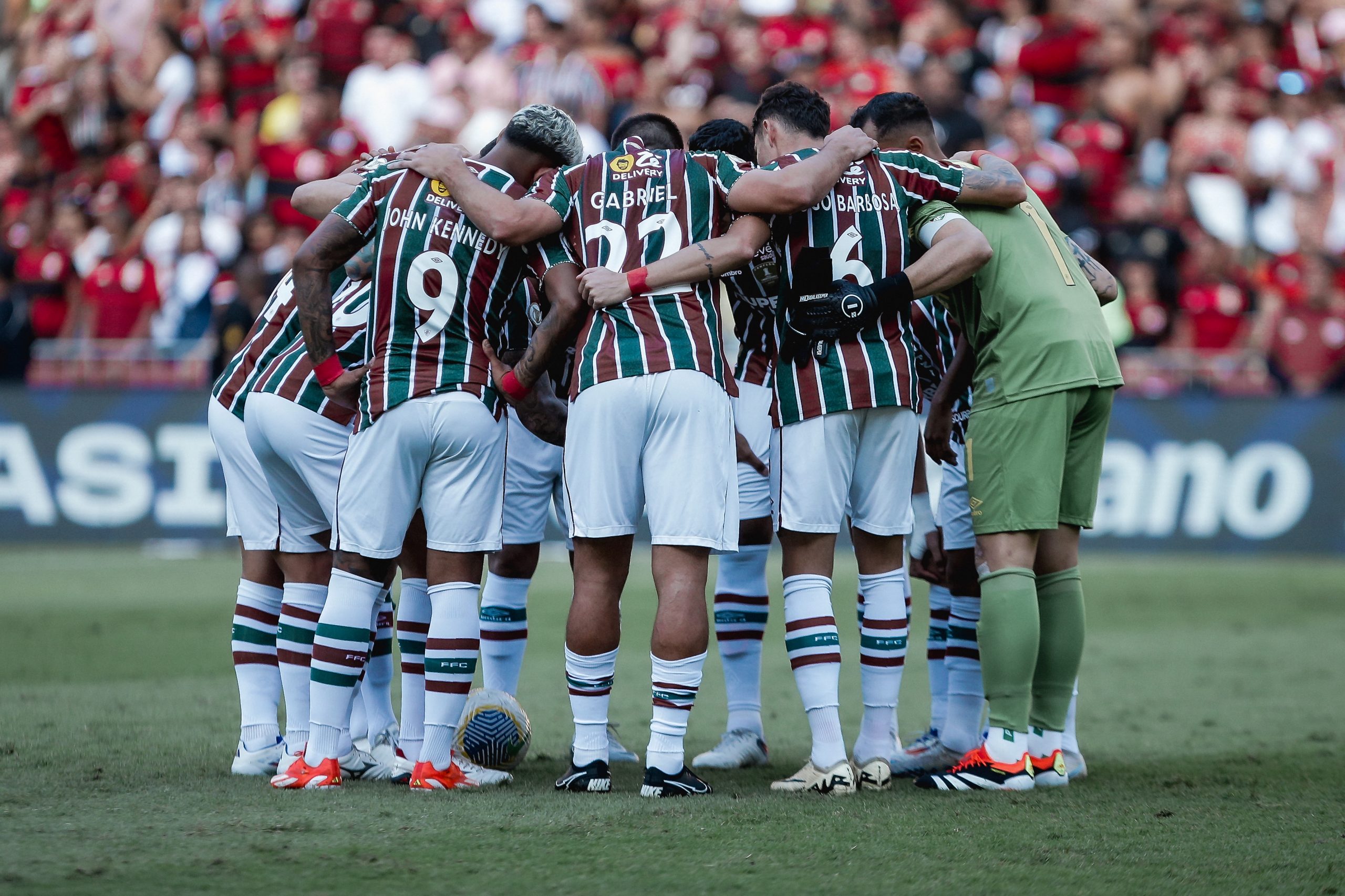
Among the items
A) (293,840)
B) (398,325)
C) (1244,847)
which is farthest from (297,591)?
(1244,847)

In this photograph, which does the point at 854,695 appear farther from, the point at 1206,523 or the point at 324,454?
the point at 1206,523

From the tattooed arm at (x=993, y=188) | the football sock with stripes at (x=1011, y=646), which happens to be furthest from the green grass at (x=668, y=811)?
the tattooed arm at (x=993, y=188)

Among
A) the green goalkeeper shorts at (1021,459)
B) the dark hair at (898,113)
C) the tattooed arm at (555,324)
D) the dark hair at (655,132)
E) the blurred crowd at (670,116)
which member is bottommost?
the green goalkeeper shorts at (1021,459)

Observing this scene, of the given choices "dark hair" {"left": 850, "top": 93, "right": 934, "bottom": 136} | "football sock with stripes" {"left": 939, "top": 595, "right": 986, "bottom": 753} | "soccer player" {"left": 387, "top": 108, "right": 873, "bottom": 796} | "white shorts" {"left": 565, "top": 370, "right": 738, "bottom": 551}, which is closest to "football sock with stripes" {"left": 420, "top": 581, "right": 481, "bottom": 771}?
"soccer player" {"left": 387, "top": 108, "right": 873, "bottom": 796}

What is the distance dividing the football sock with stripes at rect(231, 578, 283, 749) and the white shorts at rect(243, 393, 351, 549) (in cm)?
47

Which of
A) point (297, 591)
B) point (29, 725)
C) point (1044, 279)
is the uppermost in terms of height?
point (1044, 279)

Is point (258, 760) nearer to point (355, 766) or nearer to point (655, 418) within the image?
point (355, 766)

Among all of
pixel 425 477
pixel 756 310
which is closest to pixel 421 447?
pixel 425 477

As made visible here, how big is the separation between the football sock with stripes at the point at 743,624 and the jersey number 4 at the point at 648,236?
141 cm

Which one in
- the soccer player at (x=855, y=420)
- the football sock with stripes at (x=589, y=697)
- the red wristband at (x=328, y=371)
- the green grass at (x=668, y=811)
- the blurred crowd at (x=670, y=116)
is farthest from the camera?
the blurred crowd at (x=670, y=116)

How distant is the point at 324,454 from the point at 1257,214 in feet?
45.1

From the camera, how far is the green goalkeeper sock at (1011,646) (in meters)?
4.84

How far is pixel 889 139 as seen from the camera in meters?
5.41

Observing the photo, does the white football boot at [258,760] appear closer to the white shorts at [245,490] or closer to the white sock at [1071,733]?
the white shorts at [245,490]
